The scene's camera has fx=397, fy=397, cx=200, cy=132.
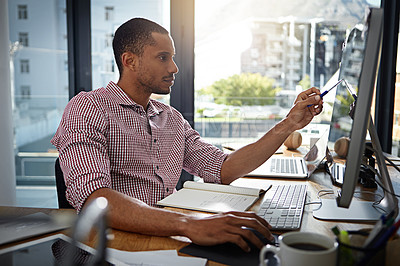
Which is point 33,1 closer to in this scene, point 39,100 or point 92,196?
point 39,100

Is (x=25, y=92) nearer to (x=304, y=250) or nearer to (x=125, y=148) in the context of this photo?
(x=125, y=148)

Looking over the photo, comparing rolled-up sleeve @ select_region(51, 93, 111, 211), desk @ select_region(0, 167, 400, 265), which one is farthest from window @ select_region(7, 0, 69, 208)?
desk @ select_region(0, 167, 400, 265)

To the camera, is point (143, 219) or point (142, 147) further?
point (142, 147)

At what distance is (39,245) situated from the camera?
838 millimetres

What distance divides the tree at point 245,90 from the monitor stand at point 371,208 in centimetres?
162

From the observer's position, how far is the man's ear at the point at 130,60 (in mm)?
1574

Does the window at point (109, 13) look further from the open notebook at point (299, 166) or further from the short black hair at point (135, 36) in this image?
the open notebook at point (299, 166)

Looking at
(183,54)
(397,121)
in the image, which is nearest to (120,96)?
(183,54)

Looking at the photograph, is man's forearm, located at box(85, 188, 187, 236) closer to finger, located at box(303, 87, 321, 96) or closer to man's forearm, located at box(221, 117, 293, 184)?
man's forearm, located at box(221, 117, 293, 184)

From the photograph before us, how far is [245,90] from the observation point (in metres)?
2.74

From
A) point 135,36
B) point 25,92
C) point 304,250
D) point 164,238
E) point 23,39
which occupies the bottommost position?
point 164,238

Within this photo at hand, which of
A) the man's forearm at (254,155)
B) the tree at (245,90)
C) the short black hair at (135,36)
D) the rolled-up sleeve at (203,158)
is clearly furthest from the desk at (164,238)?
the tree at (245,90)

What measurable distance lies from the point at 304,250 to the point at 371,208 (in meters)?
0.60

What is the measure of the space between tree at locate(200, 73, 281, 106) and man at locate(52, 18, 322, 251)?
40.0 inches
